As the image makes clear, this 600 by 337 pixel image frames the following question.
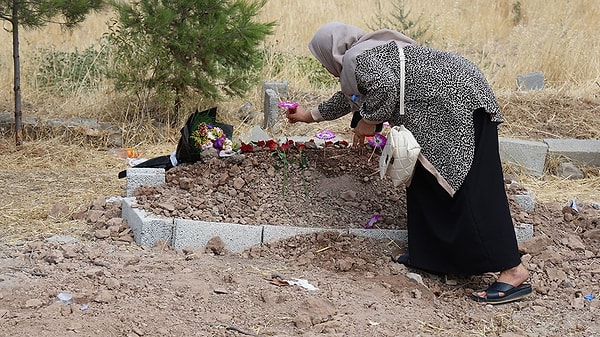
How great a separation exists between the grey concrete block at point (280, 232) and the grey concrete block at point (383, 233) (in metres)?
0.23

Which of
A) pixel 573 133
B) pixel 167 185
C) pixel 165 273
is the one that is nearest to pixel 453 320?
pixel 165 273

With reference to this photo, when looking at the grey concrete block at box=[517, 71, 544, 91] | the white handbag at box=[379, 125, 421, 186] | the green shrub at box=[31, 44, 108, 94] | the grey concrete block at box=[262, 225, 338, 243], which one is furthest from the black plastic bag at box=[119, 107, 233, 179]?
the grey concrete block at box=[517, 71, 544, 91]

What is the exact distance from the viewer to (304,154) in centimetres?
543

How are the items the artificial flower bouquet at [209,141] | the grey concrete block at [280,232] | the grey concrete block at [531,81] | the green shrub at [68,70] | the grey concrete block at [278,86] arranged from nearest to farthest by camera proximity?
the grey concrete block at [280,232], the artificial flower bouquet at [209,141], the grey concrete block at [278,86], the green shrub at [68,70], the grey concrete block at [531,81]

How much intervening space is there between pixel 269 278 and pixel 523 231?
1.66 metres

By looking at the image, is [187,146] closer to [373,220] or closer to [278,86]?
[373,220]

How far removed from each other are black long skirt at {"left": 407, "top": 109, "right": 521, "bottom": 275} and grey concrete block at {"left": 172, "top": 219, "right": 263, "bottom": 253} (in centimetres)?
95

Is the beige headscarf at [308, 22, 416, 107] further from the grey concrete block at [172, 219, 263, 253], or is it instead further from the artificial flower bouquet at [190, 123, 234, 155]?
the artificial flower bouquet at [190, 123, 234, 155]

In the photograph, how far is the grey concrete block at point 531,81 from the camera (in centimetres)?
962

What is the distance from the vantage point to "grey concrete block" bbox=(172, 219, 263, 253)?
15.7 feet

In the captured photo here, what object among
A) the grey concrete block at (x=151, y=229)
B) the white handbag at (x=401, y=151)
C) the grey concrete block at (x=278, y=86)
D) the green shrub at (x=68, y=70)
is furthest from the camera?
the green shrub at (x=68, y=70)

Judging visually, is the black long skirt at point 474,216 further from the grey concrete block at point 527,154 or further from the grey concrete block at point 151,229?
the grey concrete block at point 527,154

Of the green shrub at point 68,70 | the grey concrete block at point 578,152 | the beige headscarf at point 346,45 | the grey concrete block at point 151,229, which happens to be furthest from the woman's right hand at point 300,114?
the green shrub at point 68,70

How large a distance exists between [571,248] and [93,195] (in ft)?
10.4
